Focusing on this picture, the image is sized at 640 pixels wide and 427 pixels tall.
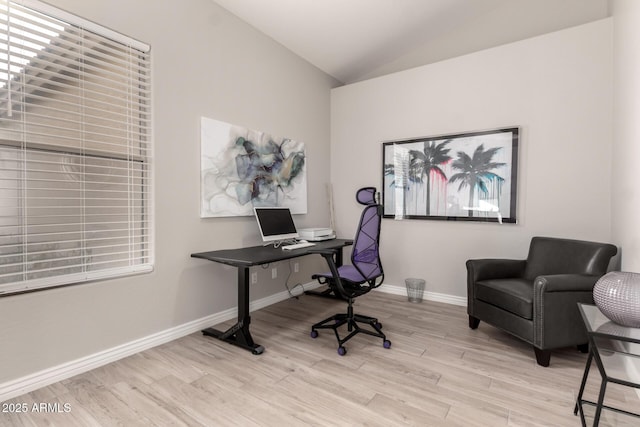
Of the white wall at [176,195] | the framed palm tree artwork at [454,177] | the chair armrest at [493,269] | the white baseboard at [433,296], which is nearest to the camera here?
the white wall at [176,195]

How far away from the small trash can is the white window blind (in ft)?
9.11

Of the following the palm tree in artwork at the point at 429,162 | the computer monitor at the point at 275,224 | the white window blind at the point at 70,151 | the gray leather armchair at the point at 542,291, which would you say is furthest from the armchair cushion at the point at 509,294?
the white window blind at the point at 70,151

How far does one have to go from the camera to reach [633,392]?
6.32 feet

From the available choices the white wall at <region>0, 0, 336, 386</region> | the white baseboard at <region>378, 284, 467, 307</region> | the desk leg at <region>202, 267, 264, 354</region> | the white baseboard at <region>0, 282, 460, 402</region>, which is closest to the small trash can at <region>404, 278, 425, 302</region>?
the white baseboard at <region>378, 284, 467, 307</region>

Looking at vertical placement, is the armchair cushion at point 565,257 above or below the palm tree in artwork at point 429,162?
→ below

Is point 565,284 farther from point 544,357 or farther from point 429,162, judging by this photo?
point 429,162

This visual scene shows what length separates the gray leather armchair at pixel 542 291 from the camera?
224 centimetres

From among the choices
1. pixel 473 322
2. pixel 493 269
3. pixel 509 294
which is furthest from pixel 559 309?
pixel 473 322

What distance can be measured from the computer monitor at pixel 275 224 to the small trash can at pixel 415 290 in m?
1.49

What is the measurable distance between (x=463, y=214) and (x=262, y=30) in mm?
3008

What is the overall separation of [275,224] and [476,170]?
2.28 metres

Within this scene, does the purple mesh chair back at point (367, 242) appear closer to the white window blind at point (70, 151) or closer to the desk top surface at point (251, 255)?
the desk top surface at point (251, 255)

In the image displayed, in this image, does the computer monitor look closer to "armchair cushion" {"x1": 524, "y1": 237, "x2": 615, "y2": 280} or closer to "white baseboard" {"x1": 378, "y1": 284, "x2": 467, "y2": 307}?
"white baseboard" {"x1": 378, "y1": 284, "x2": 467, "y2": 307}

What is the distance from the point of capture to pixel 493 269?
2912 mm
